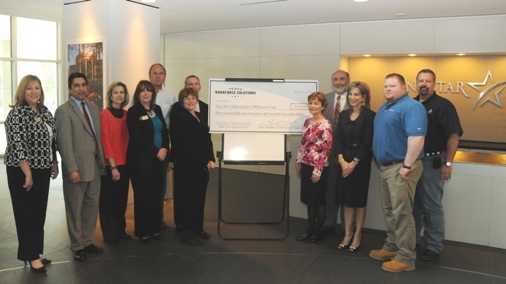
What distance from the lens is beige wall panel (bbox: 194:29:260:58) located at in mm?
8500

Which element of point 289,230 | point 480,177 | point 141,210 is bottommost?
point 289,230

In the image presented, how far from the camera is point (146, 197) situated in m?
4.53

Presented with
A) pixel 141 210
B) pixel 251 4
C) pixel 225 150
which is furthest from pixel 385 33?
pixel 141 210

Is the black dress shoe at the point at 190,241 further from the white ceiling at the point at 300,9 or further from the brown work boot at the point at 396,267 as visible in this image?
the white ceiling at the point at 300,9

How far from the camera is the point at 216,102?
15.8 ft

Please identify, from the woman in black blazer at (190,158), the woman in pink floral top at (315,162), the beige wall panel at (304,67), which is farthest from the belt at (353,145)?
the beige wall panel at (304,67)

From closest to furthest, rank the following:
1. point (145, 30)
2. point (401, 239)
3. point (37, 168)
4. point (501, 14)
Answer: point (37, 168), point (401, 239), point (145, 30), point (501, 14)

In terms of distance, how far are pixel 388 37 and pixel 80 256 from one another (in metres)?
5.56

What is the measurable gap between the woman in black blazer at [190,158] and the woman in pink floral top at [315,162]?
96 cm

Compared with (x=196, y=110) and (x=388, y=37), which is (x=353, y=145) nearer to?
(x=196, y=110)

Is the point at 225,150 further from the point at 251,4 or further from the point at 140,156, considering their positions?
the point at 251,4

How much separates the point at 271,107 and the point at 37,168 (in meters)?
2.35

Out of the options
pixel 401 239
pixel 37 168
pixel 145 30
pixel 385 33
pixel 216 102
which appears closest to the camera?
pixel 37 168

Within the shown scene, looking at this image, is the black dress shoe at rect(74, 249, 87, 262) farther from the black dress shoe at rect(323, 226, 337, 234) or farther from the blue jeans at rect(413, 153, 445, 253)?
the blue jeans at rect(413, 153, 445, 253)
